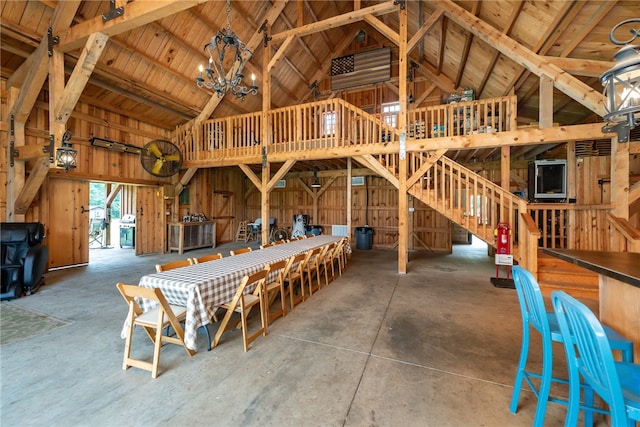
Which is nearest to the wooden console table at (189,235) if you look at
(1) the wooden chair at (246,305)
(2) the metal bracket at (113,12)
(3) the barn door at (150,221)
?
(3) the barn door at (150,221)

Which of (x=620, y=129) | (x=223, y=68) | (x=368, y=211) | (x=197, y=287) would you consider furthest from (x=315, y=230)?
(x=620, y=129)

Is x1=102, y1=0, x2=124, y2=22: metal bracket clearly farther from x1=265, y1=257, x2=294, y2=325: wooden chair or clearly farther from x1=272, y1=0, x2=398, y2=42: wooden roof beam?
x1=272, y1=0, x2=398, y2=42: wooden roof beam

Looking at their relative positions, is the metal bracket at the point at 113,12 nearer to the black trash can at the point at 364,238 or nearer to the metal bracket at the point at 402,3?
the metal bracket at the point at 402,3

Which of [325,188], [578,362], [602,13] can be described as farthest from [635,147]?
[325,188]

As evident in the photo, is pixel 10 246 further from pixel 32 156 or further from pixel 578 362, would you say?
pixel 578 362

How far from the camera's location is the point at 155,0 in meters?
3.18

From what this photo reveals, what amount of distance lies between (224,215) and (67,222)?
5.03 meters

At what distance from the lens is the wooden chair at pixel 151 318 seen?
210 centimetres

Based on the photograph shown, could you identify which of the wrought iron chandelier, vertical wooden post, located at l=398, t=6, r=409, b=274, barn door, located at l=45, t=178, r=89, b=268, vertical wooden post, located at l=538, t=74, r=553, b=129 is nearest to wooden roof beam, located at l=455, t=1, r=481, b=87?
vertical wooden post, located at l=398, t=6, r=409, b=274

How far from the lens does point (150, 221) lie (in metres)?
8.16

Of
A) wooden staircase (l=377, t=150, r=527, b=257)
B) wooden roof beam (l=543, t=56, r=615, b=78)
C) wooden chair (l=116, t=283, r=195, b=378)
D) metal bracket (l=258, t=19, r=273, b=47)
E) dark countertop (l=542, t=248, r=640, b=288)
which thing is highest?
metal bracket (l=258, t=19, r=273, b=47)

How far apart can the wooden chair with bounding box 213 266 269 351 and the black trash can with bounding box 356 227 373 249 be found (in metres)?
6.83

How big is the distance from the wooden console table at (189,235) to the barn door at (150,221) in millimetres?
250

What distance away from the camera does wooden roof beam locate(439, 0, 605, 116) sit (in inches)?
165
